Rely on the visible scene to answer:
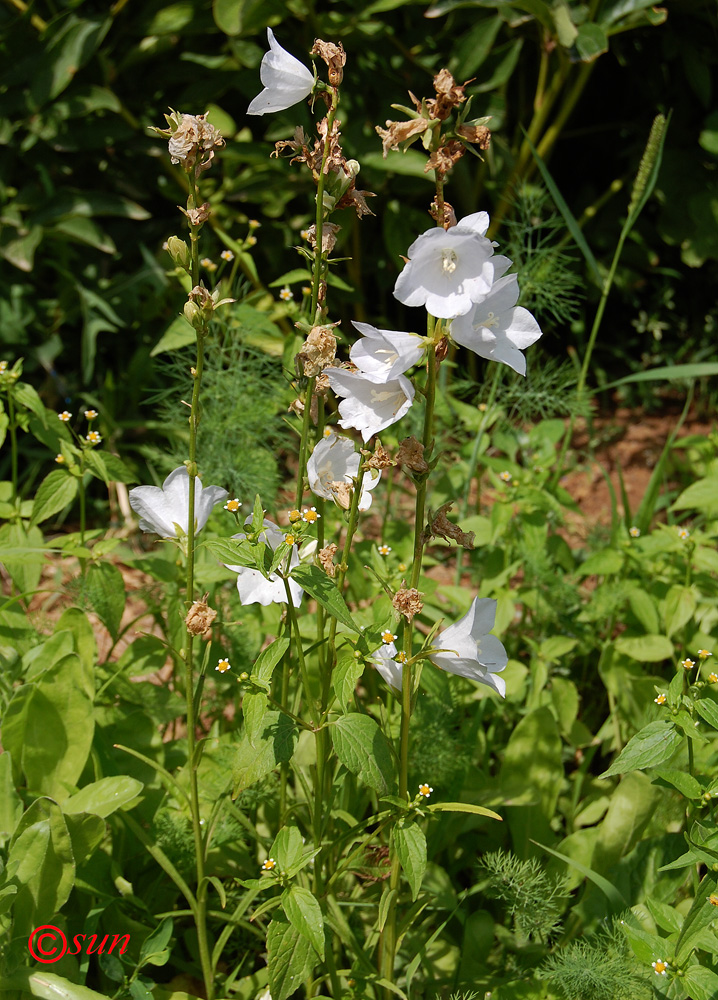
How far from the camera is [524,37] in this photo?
2648 mm

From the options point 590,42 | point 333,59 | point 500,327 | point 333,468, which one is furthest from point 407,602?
point 590,42

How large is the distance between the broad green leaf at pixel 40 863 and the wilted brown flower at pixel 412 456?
0.70 metres

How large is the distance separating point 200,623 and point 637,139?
9.01 ft

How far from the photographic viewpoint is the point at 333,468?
43.0 inches

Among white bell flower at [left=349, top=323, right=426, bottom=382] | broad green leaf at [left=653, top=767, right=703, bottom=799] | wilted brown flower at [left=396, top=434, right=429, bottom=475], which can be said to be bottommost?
broad green leaf at [left=653, top=767, right=703, bottom=799]

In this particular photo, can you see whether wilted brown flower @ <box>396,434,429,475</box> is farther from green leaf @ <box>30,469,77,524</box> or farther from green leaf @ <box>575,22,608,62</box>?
green leaf @ <box>575,22,608,62</box>

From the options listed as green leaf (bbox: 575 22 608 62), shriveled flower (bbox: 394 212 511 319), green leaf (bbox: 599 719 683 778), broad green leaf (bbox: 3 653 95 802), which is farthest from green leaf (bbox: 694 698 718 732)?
green leaf (bbox: 575 22 608 62)

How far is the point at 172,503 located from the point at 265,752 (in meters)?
0.35

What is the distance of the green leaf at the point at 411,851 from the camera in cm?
98

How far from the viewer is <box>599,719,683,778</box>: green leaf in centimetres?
107

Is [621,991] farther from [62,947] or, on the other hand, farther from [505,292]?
[505,292]

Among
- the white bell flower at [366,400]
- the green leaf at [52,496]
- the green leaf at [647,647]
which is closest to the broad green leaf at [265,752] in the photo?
the white bell flower at [366,400]

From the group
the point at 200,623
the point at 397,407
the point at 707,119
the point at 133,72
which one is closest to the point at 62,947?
the point at 200,623

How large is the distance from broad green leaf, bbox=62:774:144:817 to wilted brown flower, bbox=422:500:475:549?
631mm
